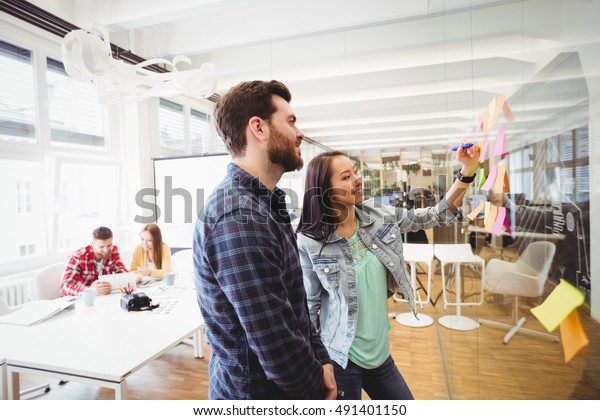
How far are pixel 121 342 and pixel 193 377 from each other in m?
1.13

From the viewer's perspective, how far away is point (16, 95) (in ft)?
9.79

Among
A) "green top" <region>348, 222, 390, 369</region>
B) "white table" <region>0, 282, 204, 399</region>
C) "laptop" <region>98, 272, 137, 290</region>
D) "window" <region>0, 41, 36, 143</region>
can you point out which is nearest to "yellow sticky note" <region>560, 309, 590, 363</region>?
"green top" <region>348, 222, 390, 369</region>

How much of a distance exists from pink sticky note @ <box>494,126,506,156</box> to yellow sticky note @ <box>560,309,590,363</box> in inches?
21.2

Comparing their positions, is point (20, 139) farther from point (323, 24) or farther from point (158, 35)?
point (323, 24)

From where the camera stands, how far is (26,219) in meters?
3.14

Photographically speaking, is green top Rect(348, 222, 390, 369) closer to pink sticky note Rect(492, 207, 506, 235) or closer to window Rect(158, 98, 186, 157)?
pink sticky note Rect(492, 207, 506, 235)

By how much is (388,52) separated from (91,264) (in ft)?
12.9

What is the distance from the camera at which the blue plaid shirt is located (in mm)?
722

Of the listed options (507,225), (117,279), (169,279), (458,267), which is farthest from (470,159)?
(117,279)

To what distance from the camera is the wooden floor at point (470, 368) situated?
25.7 inches

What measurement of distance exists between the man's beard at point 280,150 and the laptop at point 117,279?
2184 mm

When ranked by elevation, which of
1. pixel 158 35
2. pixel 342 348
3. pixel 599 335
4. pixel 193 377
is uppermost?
pixel 158 35
